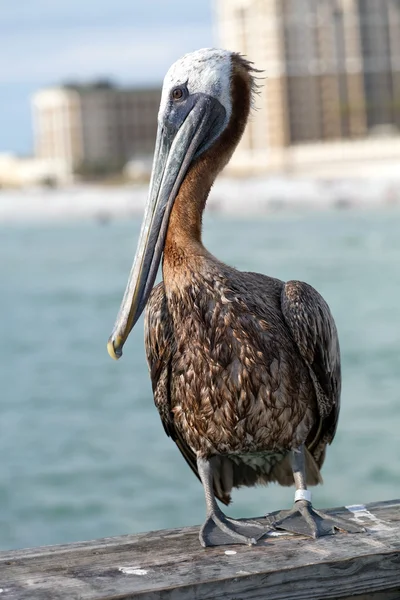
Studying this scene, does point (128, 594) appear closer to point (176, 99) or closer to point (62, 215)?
point (176, 99)

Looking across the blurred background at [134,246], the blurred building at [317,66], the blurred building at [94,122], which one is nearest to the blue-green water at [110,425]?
the blurred background at [134,246]

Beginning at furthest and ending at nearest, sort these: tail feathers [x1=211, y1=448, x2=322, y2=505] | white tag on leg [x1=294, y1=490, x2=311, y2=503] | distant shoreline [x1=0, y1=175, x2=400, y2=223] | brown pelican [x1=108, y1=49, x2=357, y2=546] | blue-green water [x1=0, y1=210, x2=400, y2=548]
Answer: distant shoreline [x1=0, y1=175, x2=400, y2=223]
blue-green water [x1=0, y1=210, x2=400, y2=548]
tail feathers [x1=211, y1=448, x2=322, y2=505]
white tag on leg [x1=294, y1=490, x2=311, y2=503]
brown pelican [x1=108, y1=49, x2=357, y2=546]

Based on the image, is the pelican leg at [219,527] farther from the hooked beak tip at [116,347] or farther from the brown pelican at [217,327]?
the hooked beak tip at [116,347]

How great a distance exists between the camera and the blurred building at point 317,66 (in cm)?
7900

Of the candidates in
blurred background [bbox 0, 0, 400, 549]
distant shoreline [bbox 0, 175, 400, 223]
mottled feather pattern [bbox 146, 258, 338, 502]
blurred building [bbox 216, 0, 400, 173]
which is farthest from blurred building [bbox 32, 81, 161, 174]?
mottled feather pattern [bbox 146, 258, 338, 502]

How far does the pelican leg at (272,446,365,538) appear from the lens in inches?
103

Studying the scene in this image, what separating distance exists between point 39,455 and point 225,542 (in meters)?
6.27

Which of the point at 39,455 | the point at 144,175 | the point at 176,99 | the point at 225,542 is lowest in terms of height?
the point at 39,455

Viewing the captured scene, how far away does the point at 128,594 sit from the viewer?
2.18 m

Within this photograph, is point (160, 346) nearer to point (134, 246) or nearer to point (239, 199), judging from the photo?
point (134, 246)

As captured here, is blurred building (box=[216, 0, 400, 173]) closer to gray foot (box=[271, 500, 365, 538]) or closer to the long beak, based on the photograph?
the long beak

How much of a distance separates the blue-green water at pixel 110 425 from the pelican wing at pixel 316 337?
12.6 feet

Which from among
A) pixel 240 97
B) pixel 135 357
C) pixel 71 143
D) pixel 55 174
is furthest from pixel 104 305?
pixel 71 143

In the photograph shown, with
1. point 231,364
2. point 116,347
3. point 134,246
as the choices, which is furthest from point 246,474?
point 134,246
